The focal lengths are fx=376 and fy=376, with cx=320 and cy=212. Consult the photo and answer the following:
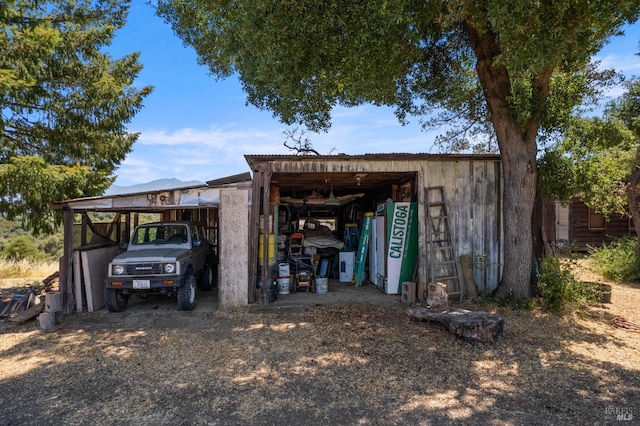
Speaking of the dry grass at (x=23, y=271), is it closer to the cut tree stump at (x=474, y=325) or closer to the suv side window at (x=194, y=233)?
the suv side window at (x=194, y=233)

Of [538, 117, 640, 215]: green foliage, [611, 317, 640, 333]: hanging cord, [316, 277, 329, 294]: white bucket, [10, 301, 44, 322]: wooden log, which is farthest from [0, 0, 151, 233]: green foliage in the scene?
[611, 317, 640, 333]: hanging cord

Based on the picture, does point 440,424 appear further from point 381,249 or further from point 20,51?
point 20,51

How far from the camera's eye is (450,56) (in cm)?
930

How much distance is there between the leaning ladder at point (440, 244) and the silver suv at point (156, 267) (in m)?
5.26

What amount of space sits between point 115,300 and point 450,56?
30.8 ft

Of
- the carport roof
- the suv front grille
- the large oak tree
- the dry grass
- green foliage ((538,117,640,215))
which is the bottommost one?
the dry grass

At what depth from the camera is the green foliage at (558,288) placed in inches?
289

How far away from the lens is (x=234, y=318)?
7219 mm

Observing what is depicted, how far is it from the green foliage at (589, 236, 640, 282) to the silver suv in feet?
38.3

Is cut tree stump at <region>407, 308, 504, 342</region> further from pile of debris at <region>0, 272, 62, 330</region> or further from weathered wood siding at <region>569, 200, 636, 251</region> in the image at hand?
weathered wood siding at <region>569, 200, 636, 251</region>

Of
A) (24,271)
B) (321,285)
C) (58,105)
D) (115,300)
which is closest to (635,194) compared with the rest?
(321,285)

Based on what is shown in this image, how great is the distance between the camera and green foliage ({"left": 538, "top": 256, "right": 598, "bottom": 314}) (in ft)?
24.0

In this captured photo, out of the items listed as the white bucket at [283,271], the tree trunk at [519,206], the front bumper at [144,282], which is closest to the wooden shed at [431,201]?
the white bucket at [283,271]

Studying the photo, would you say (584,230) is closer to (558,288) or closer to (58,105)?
(558,288)
